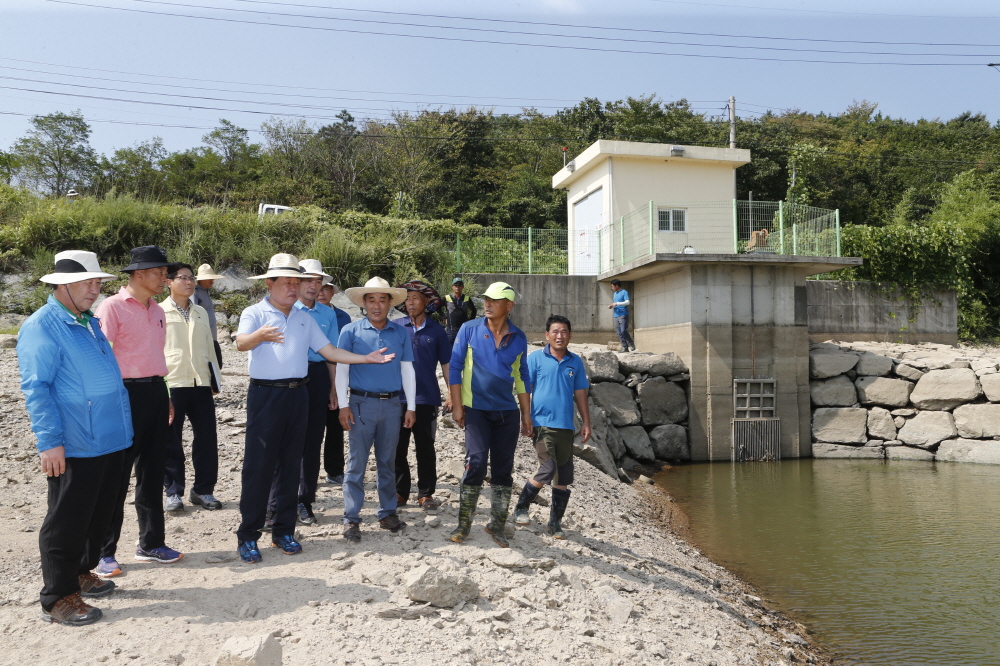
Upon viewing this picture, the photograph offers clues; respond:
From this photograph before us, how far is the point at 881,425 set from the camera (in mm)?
14125

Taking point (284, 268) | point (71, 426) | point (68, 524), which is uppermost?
point (284, 268)

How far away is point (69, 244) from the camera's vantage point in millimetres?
14477

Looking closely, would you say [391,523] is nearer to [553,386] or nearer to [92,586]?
[553,386]

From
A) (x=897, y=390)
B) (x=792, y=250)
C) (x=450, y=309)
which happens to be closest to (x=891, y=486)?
(x=897, y=390)

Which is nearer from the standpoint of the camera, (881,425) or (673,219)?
(881,425)

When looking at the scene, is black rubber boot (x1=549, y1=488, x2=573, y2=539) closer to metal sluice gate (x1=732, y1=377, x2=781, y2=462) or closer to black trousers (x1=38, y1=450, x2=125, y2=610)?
black trousers (x1=38, y1=450, x2=125, y2=610)

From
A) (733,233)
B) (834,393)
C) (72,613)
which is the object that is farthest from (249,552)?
(834,393)

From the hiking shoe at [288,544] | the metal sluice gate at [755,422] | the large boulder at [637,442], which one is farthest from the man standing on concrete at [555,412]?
the metal sluice gate at [755,422]

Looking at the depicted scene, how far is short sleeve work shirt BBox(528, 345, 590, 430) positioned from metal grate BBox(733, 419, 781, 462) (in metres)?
8.83

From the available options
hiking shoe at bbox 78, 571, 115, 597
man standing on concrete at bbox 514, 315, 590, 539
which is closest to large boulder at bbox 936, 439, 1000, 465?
man standing on concrete at bbox 514, 315, 590, 539

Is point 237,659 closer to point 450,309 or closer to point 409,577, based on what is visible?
point 409,577

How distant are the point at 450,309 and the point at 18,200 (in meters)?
11.3

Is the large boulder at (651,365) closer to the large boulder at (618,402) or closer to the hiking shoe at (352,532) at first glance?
the large boulder at (618,402)

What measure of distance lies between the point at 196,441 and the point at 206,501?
49cm
